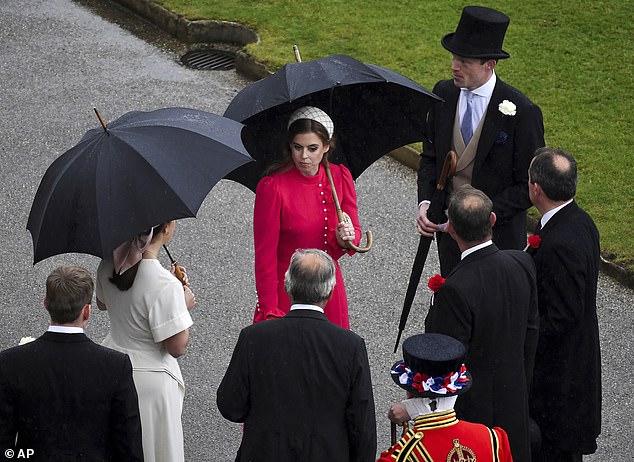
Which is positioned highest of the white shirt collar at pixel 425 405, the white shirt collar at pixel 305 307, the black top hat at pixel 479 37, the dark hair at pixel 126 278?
the black top hat at pixel 479 37

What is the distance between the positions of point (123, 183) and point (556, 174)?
218 centimetres

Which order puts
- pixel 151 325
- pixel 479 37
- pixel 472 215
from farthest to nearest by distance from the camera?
pixel 479 37 < pixel 151 325 < pixel 472 215

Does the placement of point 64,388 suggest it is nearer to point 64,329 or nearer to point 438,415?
point 64,329

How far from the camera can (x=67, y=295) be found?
14.9ft

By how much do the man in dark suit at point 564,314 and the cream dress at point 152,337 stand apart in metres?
1.85

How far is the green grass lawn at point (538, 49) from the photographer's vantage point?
31.6 ft

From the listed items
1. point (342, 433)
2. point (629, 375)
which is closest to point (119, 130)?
point (342, 433)

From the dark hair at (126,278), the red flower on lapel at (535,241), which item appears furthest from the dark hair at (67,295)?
the red flower on lapel at (535,241)

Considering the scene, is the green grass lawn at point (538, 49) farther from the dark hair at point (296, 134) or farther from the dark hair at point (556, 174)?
the dark hair at point (296, 134)

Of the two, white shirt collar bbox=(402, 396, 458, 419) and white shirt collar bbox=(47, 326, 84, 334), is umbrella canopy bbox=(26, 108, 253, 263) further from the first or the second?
white shirt collar bbox=(402, 396, 458, 419)

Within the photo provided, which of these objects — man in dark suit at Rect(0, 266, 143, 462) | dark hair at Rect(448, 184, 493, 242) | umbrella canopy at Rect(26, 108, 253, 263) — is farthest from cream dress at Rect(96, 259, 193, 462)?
dark hair at Rect(448, 184, 493, 242)

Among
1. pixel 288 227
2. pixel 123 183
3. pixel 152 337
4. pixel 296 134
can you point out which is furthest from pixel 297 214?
pixel 123 183

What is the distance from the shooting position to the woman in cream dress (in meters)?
5.12

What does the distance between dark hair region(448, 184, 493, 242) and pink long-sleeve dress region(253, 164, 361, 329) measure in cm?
108
